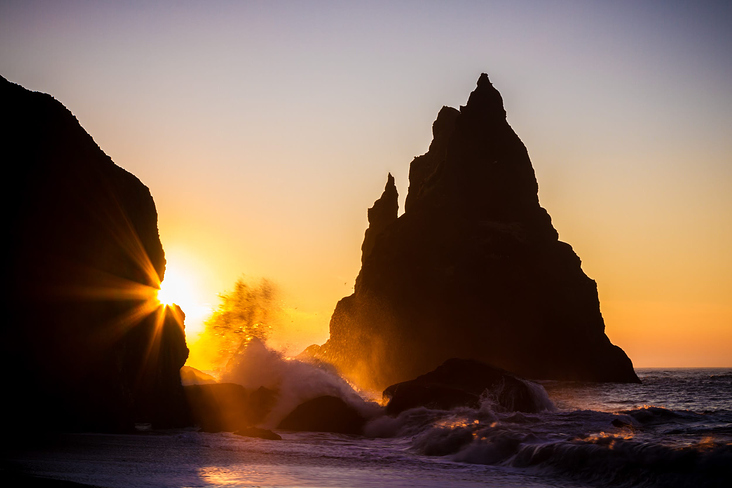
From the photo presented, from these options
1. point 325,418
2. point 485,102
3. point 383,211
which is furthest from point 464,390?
point 383,211

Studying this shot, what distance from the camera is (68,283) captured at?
1552 cm

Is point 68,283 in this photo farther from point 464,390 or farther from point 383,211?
point 383,211

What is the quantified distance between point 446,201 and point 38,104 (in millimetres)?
75879

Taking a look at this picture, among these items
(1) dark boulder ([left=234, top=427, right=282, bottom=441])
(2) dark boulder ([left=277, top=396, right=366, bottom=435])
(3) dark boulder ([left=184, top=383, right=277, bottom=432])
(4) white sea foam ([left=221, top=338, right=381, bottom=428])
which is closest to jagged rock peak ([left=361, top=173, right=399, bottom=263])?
(4) white sea foam ([left=221, top=338, right=381, bottom=428])

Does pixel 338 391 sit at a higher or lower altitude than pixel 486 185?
lower

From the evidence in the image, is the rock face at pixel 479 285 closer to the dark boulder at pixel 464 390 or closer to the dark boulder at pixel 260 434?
the dark boulder at pixel 464 390

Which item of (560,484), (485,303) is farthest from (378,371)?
(560,484)

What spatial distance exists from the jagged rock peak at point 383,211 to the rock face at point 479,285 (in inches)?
887

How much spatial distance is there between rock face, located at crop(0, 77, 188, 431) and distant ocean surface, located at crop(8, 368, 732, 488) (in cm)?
128

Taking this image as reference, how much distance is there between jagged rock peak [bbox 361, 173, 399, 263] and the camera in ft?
391

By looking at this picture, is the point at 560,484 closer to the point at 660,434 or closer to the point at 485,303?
the point at 660,434

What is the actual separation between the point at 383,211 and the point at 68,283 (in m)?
105

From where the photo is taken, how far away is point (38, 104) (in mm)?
16312

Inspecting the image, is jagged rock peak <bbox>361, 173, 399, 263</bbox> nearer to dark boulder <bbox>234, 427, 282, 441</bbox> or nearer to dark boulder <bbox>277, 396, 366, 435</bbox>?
dark boulder <bbox>277, 396, 366, 435</bbox>
